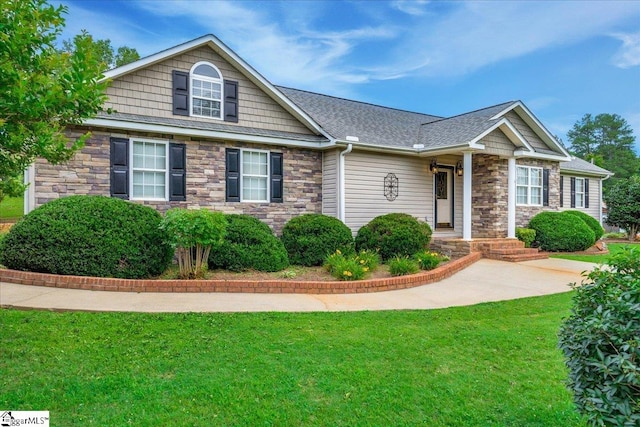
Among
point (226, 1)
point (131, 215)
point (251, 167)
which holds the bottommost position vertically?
point (131, 215)

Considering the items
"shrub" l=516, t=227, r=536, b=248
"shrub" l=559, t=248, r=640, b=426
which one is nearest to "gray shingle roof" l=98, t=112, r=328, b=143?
"shrub" l=516, t=227, r=536, b=248

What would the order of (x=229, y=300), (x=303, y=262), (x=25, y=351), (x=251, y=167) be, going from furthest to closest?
(x=251, y=167) → (x=303, y=262) → (x=229, y=300) → (x=25, y=351)

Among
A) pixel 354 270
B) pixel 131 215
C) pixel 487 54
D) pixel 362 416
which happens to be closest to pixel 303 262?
pixel 354 270

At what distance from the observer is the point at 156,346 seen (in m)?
4.48

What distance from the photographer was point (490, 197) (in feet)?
47.4

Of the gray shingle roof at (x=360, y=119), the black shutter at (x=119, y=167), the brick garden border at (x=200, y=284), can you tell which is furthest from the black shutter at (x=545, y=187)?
the black shutter at (x=119, y=167)

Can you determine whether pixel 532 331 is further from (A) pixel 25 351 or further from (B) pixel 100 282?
(B) pixel 100 282

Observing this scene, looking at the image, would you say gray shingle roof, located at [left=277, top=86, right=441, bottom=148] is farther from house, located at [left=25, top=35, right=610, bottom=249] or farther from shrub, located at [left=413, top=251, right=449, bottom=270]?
shrub, located at [left=413, top=251, right=449, bottom=270]

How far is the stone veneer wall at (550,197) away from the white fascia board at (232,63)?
7.91 metres

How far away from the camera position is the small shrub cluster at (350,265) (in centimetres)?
859

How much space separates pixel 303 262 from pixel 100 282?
4501 millimetres

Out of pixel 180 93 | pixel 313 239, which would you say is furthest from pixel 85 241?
pixel 313 239

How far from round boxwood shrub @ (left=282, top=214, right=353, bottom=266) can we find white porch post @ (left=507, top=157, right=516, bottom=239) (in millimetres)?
6352

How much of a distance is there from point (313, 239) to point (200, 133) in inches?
147
